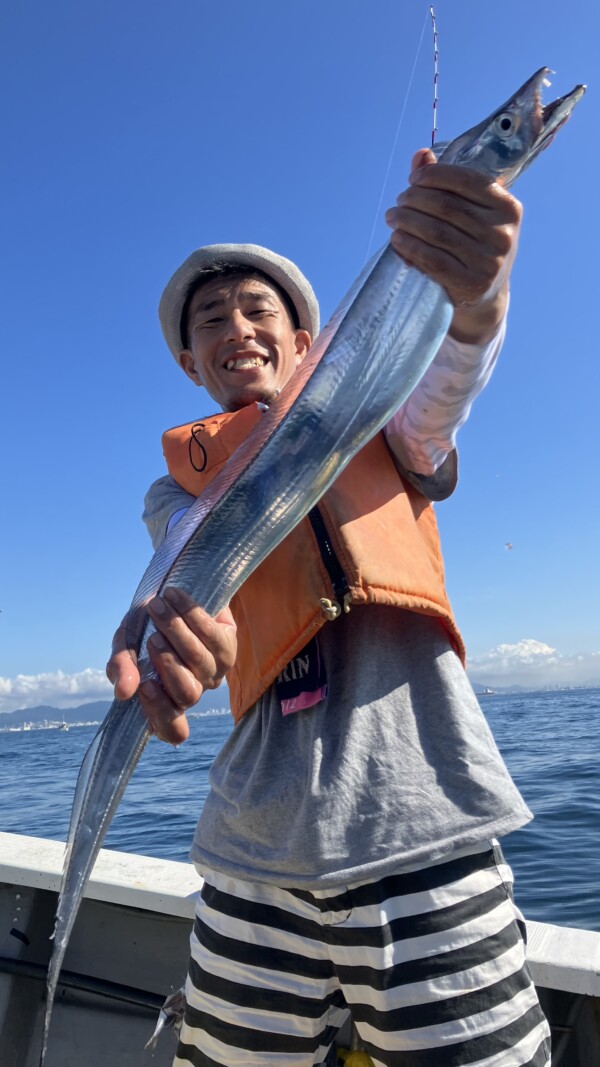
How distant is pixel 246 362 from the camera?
105 inches

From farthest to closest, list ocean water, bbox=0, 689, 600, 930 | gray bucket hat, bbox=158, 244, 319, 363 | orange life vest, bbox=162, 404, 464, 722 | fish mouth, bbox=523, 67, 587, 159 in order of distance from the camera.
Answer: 1. ocean water, bbox=0, 689, 600, 930
2. gray bucket hat, bbox=158, 244, 319, 363
3. orange life vest, bbox=162, 404, 464, 722
4. fish mouth, bbox=523, 67, 587, 159

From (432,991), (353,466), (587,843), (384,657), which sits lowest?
(587,843)

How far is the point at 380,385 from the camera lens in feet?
5.47

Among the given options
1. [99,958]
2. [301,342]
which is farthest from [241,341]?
[99,958]

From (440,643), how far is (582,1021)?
2.12m

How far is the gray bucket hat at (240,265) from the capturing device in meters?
2.85

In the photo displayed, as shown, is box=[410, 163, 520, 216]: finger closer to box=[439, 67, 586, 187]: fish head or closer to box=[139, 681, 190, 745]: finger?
box=[439, 67, 586, 187]: fish head

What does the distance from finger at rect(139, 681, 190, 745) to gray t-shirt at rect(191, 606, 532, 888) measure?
1.16 feet

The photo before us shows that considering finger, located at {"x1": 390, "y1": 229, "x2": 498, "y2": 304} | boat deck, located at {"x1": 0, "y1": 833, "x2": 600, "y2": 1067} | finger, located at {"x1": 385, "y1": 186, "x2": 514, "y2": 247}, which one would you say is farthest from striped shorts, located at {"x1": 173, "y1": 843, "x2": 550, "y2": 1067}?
boat deck, located at {"x1": 0, "y1": 833, "x2": 600, "y2": 1067}

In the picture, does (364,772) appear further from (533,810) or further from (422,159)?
(533,810)

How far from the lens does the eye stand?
1.60 meters

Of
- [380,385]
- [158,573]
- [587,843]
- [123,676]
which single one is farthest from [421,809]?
[587,843]

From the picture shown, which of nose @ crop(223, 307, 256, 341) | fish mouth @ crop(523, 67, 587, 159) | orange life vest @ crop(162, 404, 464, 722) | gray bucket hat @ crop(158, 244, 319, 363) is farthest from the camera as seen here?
gray bucket hat @ crop(158, 244, 319, 363)

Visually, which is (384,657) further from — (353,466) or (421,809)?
Result: (353,466)
